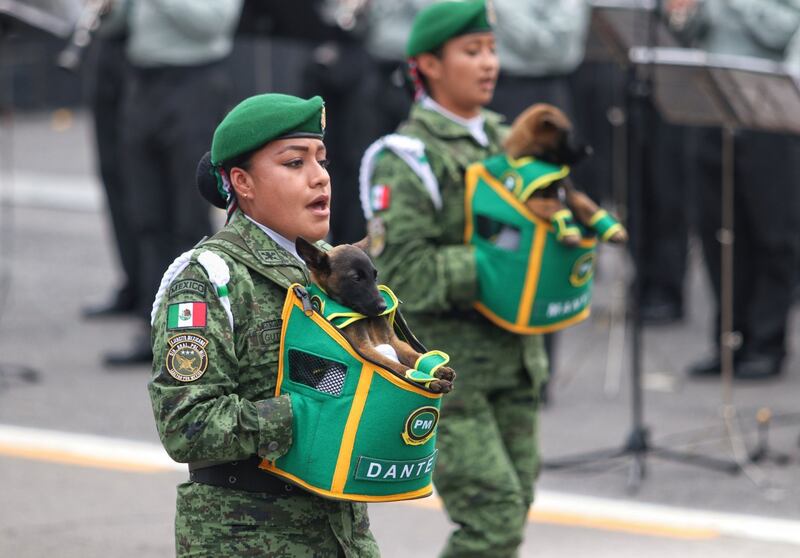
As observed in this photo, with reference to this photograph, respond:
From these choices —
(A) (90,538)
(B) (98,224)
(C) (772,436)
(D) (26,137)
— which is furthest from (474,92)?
(D) (26,137)

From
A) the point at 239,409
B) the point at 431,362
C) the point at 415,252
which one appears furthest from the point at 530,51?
the point at 239,409

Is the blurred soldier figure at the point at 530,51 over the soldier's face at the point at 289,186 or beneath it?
beneath

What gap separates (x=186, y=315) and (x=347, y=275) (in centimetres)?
39

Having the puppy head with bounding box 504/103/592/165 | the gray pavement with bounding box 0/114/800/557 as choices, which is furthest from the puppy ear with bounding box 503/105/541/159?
the gray pavement with bounding box 0/114/800/557

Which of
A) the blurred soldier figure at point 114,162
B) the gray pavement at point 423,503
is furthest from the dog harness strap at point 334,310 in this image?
the blurred soldier figure at point 114,162

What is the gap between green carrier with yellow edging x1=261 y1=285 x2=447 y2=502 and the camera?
13.4 ft

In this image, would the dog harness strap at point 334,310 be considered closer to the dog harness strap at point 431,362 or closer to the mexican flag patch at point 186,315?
the dog harness strap at point 431,362

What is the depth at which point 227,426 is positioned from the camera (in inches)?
158

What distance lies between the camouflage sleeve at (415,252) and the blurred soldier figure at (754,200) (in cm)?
457

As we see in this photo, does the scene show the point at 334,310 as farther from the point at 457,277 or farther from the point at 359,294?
the point at 457,277

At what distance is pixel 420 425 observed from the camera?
13.6ft

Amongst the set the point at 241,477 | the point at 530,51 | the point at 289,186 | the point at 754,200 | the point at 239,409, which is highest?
the point at 289,186

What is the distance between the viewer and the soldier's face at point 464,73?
6.23 m

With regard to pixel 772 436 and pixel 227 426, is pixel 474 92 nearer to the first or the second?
pixel 227 426
